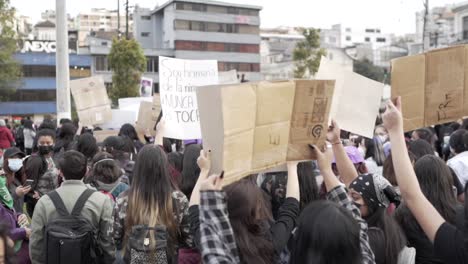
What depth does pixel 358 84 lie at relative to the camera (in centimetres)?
443

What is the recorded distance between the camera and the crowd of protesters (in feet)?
8.27

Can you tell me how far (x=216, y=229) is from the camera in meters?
2.65

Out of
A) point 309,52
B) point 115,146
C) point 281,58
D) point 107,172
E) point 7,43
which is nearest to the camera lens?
point 107,172

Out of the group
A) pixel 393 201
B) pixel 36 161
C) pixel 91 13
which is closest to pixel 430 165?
pixel 393 201

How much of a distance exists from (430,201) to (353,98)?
1.19 m

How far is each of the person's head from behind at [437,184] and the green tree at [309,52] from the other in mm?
42082

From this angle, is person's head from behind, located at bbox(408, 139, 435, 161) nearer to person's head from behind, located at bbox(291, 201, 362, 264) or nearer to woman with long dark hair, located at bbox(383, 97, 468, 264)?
woman with long dark hair, located at bbox(383, 97, 468, 264)

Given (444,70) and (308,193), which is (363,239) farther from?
(444,70)

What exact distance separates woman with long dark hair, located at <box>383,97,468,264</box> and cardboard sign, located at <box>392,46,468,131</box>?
92 centimetres

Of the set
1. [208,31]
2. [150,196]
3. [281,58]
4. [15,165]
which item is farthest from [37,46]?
[150,196]

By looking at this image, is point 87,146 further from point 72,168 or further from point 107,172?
point 72,168

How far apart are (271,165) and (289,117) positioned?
291 mm

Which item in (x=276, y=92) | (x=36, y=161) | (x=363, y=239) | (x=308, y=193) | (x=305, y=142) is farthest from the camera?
(x=36, y=161)

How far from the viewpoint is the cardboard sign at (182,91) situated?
6.24 metres
